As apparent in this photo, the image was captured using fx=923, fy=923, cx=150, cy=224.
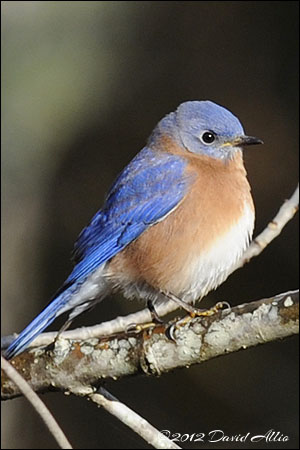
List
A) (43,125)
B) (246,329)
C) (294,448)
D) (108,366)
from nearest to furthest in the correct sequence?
(246,329) < (108,366) < (294,448) < (43,125)

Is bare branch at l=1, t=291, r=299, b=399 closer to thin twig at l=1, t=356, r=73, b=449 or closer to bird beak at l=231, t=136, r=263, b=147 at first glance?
thin twig at l=1, t=356, r=73, b=449

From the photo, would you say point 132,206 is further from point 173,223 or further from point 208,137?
point 208,137

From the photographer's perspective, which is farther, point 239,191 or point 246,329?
point 239,191

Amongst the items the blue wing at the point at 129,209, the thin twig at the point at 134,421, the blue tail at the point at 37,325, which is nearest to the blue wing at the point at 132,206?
the blue wing at the point at 129,209

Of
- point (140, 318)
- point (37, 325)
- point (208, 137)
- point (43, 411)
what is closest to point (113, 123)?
point (208, 137)

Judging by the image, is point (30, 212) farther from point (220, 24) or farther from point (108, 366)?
point (108, 366)

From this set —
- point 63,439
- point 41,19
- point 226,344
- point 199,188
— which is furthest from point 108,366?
point 41,19

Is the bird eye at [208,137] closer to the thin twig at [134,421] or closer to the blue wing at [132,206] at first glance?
the blue wing at [132,206]

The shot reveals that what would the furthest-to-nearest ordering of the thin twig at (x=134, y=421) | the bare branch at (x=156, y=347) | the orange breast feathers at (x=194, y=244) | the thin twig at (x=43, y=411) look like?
the orange breast feathers at (x=194, y=244), the thin twig at (x=134, y=421), the bare branch at (x=156, y=347), the thin twig at (x=43, y=411)
